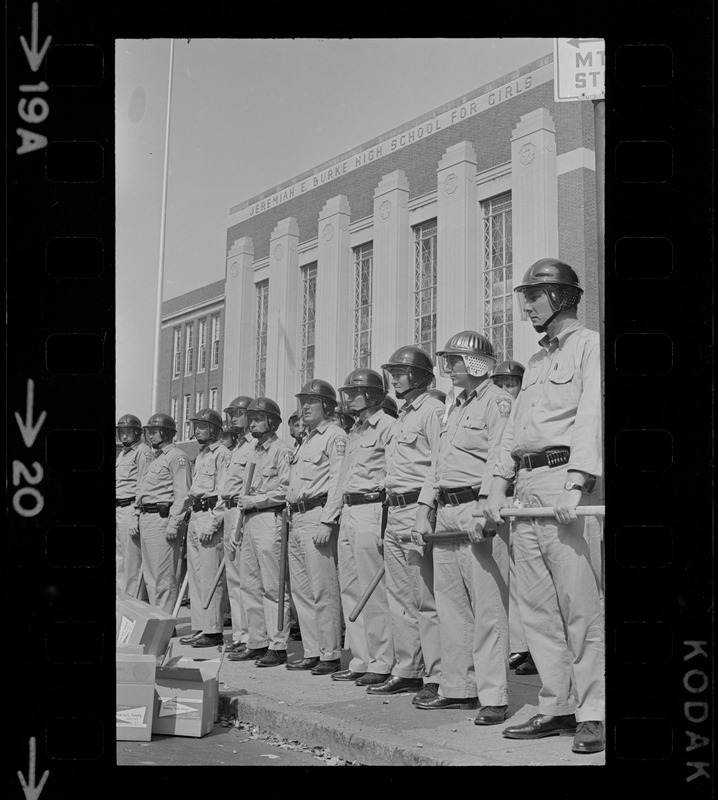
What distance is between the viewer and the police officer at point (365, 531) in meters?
7.33

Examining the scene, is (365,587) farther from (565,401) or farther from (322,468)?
(565,401)

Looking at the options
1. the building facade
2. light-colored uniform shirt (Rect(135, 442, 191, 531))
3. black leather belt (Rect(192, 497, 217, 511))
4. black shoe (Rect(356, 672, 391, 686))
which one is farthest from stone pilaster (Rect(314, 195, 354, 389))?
light-colored uniform shirt (Rect(135, 442, 191, 531))

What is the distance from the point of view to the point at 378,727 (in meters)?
5.63

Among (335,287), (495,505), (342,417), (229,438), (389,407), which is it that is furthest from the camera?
(229,438)

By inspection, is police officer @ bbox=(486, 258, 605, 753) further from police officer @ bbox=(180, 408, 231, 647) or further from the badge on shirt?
police officer @ bbox=(180, 408, 231, 647)

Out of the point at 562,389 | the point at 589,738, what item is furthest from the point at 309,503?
the point at 589,738

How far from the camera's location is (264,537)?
29.6 feet

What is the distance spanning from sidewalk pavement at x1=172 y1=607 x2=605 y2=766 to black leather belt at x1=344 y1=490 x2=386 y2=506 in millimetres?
1271

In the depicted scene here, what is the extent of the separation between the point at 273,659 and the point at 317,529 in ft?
4.30

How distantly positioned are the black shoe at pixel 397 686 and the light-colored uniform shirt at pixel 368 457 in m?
1.36

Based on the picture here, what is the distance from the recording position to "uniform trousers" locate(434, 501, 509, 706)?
577 cm
